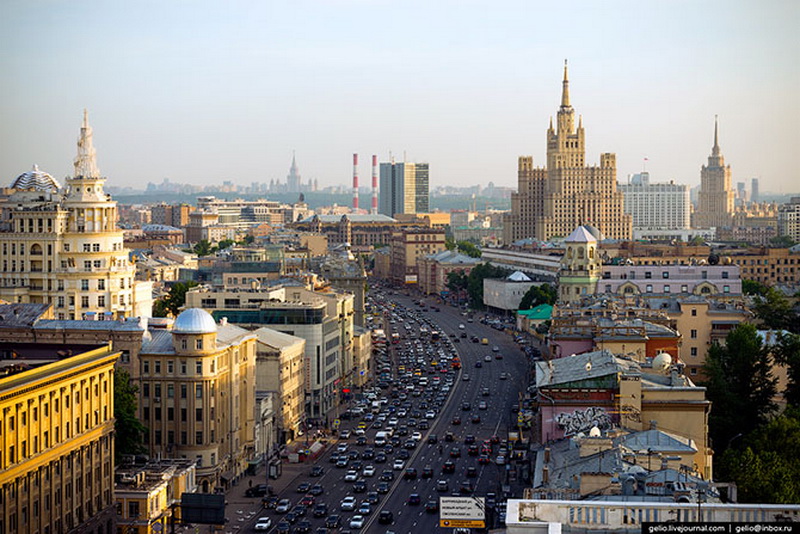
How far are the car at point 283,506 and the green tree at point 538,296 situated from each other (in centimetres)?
9417

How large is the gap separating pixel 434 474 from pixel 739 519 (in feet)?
174

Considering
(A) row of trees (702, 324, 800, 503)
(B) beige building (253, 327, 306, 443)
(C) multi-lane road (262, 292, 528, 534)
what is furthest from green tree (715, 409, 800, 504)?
(B) beige building (253, 327, 306, 443)

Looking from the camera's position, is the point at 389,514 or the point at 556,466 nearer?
the point at 556,466

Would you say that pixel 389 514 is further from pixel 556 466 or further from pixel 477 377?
pixel 477 377

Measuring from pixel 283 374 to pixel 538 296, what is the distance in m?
80.7

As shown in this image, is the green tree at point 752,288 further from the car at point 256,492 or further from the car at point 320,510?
the car at point 320,510

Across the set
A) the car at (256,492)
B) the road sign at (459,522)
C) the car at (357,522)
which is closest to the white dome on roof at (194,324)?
the car at (256,492)

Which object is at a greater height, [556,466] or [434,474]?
[556,466]

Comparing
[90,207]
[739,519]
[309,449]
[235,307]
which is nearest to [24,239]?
[90,207]

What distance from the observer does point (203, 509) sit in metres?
55.4

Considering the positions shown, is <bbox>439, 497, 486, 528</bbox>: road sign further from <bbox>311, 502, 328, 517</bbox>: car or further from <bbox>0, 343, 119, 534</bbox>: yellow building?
<bbox>311, 502, 328, 517</bbox>: car

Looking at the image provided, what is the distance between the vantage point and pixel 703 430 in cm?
5953

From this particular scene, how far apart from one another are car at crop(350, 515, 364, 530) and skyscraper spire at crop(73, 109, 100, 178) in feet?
147

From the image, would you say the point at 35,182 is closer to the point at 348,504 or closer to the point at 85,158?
the point at 85,158
